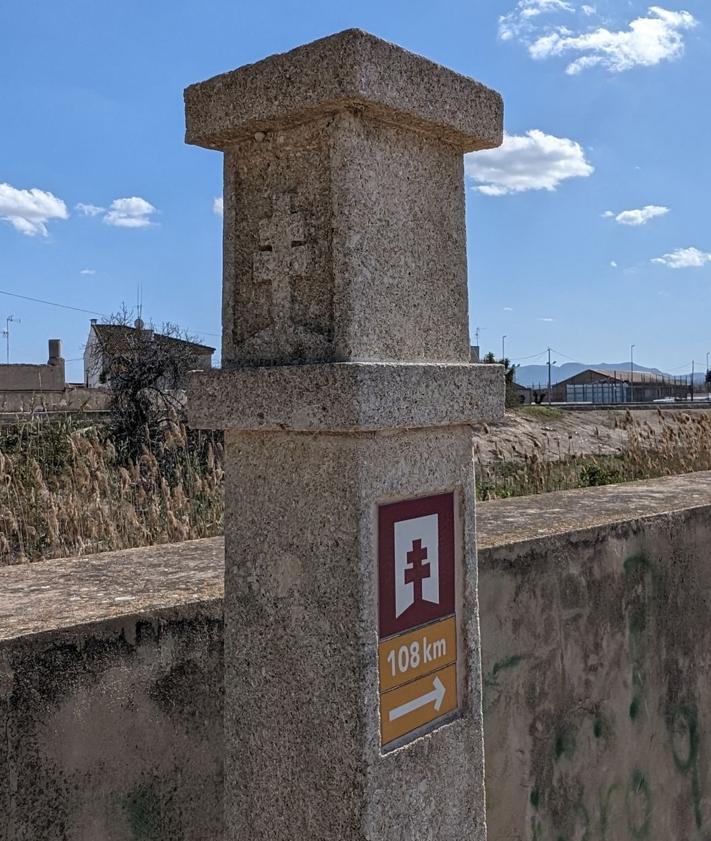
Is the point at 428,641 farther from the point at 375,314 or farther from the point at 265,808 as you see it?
the point at 375,314

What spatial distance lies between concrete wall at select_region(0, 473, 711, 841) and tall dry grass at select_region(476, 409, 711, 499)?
201 centimetres

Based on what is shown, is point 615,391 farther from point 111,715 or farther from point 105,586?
point 111,715

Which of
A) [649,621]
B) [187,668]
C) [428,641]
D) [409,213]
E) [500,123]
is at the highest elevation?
[500,123]

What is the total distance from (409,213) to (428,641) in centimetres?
93

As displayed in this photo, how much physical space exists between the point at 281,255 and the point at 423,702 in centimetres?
102

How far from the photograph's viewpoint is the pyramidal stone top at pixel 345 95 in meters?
1.68

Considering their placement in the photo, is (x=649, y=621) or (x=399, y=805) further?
(x=649, y=621)

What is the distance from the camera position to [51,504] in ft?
14.3

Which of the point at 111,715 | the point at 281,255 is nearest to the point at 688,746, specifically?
the point at 111,715

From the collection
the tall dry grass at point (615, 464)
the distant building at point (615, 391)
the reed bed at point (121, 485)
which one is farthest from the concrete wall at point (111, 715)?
the distant building at point (615, 391)

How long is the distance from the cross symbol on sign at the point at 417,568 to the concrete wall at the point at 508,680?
650 millimetres

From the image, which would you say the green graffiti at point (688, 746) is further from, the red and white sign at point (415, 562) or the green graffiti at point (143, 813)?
the green graffiti at point (143, 813)

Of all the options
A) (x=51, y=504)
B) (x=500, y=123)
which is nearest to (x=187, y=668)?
(x=500, y=123)

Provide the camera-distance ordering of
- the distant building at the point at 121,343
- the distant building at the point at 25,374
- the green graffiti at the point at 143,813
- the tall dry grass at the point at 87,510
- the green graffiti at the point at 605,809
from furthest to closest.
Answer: the distant building at the point at 25,374 → the distant building at the point at 121,343 → the tall dry grass at the point at 87,510 → the green graffiti at the point at 605,809 → the green graffiti at the point at 143,813
